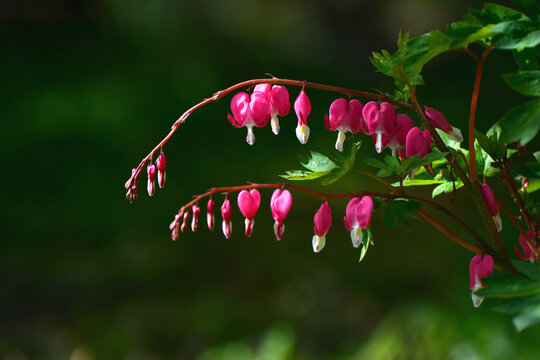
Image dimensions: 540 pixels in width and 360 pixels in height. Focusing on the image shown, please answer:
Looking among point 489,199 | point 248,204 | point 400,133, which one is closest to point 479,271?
point 489,199

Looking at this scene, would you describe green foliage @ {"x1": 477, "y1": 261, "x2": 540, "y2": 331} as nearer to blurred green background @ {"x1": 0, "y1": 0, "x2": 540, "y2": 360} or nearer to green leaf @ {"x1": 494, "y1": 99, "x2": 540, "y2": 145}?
green leaf @ {"x1": 494, "y1": 99, "x2": 540, "y2": 145}

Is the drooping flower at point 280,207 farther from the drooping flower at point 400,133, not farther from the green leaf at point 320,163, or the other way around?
the drooping flower at point 400,133

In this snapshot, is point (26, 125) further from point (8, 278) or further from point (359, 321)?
point (359, 321)

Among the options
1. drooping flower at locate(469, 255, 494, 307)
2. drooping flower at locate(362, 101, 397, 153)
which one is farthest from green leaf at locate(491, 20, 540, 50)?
drooping flower at locate(469, 255, 494, 307)

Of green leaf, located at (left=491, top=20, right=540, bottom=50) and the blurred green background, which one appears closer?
green leaf, located at (left=491, top=20, right=540, bottom=50)

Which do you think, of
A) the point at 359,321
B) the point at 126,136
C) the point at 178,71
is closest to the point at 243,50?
the point at 178,71

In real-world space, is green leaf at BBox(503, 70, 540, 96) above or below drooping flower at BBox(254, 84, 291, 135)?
above
